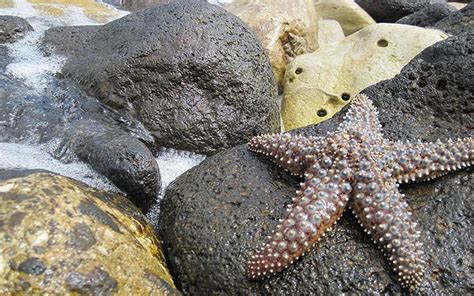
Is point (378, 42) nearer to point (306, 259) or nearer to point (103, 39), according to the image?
point (103, 39)

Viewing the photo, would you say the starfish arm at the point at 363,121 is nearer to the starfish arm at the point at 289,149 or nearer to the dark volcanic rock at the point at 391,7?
the starfish arm at the point at 289,149

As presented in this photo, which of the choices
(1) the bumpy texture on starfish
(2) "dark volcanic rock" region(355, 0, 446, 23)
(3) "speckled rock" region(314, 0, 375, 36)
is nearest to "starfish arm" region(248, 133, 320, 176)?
(1) the bumpy texture on starfish

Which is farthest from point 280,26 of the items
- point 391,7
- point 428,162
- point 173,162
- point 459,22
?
point 391,7

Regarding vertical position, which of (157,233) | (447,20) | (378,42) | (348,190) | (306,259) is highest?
(348,190)

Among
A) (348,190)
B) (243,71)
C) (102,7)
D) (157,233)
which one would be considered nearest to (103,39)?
(243,71)

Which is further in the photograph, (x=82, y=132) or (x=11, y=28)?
(x=11, y=28)

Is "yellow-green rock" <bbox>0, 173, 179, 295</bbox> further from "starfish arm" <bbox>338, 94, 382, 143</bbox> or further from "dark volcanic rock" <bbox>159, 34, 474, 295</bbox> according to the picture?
"starfish arm" <bbox>338, 94, 382, 143</bbox>

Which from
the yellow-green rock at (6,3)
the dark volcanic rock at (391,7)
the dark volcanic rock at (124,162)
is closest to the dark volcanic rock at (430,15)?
the dark volcanic rock at (391,7)

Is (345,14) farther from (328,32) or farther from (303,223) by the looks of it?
(303,223)
